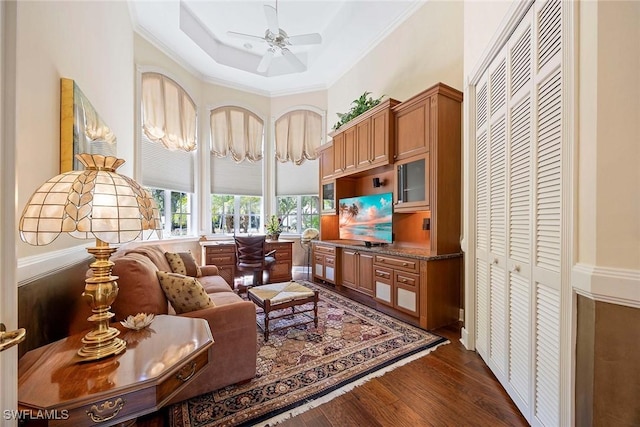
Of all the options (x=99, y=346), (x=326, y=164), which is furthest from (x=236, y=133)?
(x=99, y=346)

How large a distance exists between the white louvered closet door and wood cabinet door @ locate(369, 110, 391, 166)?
4.31ft

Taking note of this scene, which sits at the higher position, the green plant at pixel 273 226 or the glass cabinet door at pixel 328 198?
the glass cabinet door at pixel 328 198

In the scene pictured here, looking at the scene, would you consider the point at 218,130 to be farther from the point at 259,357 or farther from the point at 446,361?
the point at 446,361

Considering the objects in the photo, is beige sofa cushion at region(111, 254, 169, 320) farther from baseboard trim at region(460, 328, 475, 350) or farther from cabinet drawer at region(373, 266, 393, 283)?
baseboard trim at region(460, 328, 475, 350)

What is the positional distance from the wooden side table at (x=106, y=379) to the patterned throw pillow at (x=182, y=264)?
181 centimetres

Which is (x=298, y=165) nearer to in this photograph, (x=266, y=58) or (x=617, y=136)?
(x=266, y=58)

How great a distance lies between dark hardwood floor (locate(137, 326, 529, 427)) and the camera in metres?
1.60

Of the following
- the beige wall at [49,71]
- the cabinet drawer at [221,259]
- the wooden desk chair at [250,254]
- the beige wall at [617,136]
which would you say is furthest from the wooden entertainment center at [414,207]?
the beige wall at [49,71]

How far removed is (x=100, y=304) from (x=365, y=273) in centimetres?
297

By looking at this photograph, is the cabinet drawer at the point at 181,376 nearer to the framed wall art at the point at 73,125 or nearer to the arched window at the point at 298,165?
the framed wall art at the point at 73,125

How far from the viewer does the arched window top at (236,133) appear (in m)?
5.41

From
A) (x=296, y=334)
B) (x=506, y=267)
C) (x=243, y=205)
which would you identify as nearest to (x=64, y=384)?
(x=296, y=334)

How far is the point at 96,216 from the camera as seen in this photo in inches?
37.9

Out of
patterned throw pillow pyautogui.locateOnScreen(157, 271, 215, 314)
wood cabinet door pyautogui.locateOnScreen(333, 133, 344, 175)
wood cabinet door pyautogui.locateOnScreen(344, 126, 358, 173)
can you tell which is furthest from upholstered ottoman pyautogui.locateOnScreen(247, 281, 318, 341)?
wood cabinet door pyautogui.locateOnScreen(333, 133, 344, 175)
